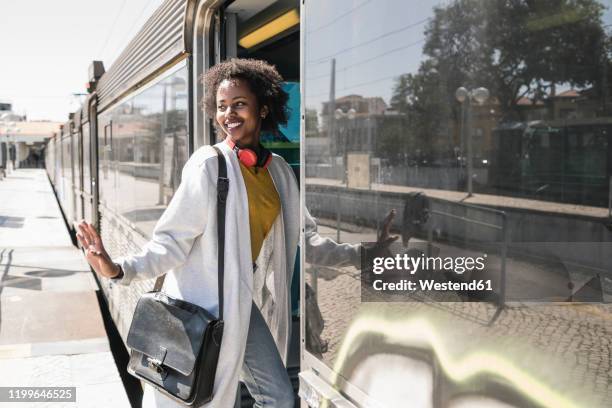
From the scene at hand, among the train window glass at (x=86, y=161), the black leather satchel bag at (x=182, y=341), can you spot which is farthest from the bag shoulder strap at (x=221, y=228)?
the train window glass at (x=86, y=161)

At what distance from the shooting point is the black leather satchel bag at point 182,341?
2.17m

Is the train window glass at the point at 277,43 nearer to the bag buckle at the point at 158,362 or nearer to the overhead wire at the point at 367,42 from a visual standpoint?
the overhead wire at the point at 367,42

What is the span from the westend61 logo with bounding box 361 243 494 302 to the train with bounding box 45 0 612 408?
0.04 ft

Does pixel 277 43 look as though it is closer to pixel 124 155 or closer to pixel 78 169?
pixel 124 155

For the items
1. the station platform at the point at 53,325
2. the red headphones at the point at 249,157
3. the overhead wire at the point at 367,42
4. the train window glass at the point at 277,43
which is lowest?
the station platform at the point at 53,325

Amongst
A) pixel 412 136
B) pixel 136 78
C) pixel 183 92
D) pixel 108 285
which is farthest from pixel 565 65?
pixel 108 285

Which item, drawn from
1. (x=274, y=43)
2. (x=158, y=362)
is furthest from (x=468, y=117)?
(x=274, y=43)

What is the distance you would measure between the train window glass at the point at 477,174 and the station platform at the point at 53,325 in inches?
120

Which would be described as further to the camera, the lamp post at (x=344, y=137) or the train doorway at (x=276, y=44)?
the train doorway at (x=276, y=44)

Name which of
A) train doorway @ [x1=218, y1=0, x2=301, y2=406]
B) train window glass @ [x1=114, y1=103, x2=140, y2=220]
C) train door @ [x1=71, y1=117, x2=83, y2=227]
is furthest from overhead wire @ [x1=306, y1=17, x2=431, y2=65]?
train door @ [x1=71, y1=117, x2=83, y2=227]

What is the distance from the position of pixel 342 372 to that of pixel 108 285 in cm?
559

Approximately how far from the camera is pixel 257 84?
246 centimetres

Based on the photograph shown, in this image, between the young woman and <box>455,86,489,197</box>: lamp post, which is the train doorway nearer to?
the young woman

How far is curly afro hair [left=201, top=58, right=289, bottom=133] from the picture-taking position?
2.44 m
